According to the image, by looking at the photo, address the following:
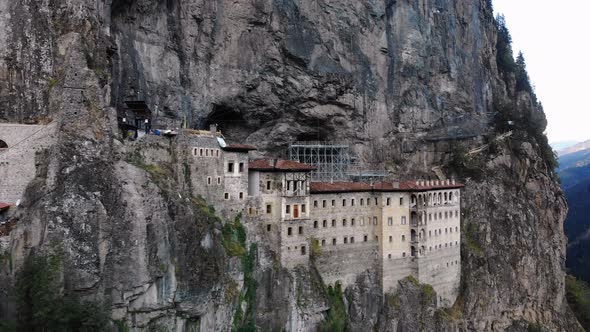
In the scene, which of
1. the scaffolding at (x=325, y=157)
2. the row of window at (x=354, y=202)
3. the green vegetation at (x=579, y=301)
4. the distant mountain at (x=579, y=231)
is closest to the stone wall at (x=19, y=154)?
the row of window at (x=354, y=202)

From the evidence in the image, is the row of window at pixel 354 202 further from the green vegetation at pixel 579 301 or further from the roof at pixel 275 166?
the green vegetation at pixel 579 301

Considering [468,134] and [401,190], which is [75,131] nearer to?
[401,190]

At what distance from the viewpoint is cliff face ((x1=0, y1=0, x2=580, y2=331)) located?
34.9 meters

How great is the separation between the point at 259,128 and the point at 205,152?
18385 millimetres

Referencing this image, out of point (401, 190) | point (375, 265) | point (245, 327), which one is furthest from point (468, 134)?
point (245, 327)

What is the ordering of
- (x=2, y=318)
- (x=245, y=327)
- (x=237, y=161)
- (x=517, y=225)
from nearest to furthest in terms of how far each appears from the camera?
(x=2, y=318)
(x=245, y=327)
(x=237, y=161)
(x=517, y=225)

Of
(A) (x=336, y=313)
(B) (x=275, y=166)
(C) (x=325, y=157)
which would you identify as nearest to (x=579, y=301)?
(C) (x=325, y=157)

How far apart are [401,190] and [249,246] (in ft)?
56.1

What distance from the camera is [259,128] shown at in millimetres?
61469

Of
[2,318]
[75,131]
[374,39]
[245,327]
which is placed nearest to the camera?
[2,318]

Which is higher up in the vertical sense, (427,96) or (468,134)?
(427,96)

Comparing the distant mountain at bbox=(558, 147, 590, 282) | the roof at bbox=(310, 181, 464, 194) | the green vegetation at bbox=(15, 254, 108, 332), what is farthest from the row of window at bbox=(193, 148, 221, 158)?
the distant mountain at bbox=(558, 147, 590, 282)

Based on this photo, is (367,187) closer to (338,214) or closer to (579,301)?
(338,214)

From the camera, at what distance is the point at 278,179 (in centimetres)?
4681
